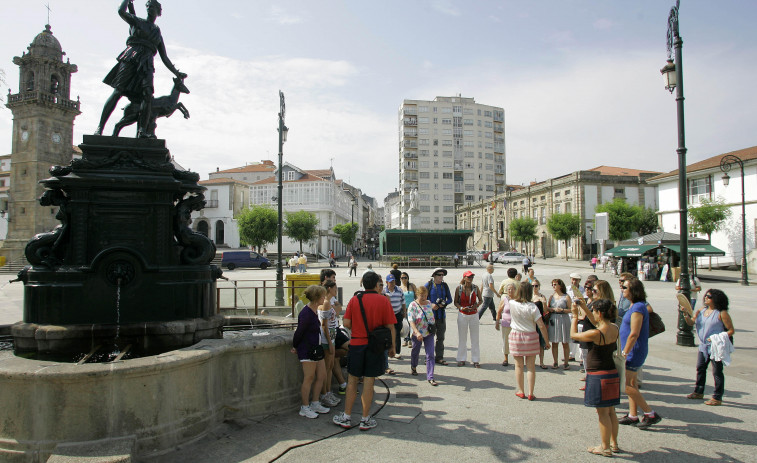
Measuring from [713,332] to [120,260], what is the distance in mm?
6893

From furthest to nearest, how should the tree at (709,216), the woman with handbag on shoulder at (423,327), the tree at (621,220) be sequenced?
the tree at (621,220) < the tree at (709,216) < the woman with handbag on shoulder at (423,327)

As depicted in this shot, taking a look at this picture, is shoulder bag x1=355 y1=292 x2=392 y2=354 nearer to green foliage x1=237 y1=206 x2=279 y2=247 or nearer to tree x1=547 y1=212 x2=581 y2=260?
green foliage x1=237 y1=206 x2=279 y2=247

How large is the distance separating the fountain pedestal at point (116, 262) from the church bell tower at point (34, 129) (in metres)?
48.6

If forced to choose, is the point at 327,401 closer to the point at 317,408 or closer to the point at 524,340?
the point at 317,408

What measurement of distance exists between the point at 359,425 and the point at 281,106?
12175 millimetres

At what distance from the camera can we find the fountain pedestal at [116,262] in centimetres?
478

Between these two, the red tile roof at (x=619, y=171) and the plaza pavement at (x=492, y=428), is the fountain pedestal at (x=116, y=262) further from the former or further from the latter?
the red tile roof at (x=619, y=171)

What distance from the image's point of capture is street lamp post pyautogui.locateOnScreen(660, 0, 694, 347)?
29.0 feet

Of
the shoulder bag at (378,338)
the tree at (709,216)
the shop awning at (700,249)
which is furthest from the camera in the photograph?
the tree at (709,216)

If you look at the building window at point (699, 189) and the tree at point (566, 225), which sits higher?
the building window at point (699, 189)

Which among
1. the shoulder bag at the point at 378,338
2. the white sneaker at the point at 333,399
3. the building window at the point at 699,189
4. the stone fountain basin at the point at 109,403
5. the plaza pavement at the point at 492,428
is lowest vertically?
the plaza pavement at the point at 492,428

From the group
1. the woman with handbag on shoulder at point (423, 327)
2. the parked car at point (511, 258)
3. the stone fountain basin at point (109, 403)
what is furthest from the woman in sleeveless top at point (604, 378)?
the parked car at point (511, 258)

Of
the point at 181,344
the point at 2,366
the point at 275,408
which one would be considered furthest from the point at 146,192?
the point at 275,408

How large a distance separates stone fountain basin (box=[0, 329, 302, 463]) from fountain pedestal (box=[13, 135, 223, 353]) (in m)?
0.65
